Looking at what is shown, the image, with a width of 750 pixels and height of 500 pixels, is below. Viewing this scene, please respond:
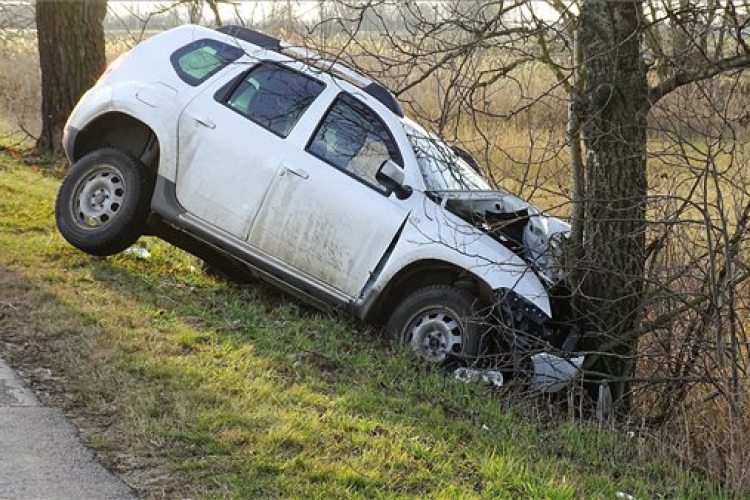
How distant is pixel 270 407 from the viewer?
5617 millimetres

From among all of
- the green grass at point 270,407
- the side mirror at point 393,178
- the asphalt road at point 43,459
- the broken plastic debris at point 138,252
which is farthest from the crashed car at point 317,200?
the asphalt road at point 43,459

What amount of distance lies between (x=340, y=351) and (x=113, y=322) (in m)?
1.60

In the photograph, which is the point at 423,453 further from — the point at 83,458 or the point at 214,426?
the point at 83,458

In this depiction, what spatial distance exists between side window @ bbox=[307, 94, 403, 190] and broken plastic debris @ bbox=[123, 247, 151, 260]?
221 centimetres

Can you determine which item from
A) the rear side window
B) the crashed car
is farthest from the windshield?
the rear side window

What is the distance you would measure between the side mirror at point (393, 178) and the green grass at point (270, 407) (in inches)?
44.2

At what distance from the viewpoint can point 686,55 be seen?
7535mm

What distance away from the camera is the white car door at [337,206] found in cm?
783

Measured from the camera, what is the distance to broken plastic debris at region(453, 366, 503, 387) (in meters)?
7.22

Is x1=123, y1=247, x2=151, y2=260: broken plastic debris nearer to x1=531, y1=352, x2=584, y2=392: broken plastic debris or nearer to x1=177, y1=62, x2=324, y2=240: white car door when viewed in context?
x1=177, y1=62, x2=324, y2=240: white car door

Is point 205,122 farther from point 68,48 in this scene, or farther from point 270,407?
point 68,48

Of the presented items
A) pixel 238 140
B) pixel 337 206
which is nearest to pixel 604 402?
pixel 337 206

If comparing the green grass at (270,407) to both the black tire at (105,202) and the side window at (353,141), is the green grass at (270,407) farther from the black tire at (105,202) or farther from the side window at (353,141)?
the side window at (353,141)

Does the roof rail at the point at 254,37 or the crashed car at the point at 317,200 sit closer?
the crashed car at the point at 317,200
